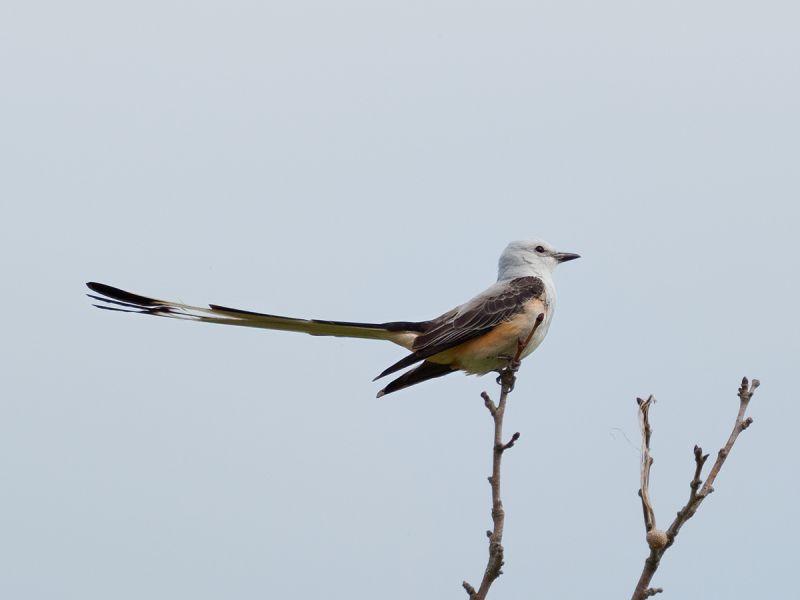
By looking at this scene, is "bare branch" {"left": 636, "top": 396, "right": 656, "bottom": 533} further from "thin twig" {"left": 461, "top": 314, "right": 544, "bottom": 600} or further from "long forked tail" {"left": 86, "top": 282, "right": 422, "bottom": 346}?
"long forked tail" {"left": 86, "top": 282, "right": 422, "bottom": 346}

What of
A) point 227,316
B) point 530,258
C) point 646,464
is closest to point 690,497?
point 646,464

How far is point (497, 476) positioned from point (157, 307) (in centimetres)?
210

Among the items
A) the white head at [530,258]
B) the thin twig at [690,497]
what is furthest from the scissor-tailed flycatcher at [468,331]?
the thin twig at [690,497]

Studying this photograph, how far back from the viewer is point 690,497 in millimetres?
2354

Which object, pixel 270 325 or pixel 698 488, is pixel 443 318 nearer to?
pixel 270 325

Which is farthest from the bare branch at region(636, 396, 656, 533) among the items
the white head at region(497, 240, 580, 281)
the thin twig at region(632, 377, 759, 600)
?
the white head at region(497, 240, 580, 281)

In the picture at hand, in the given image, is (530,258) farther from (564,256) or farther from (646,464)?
(646,464)

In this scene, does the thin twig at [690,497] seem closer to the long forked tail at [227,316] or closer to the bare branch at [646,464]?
the bare branch at [646,464]

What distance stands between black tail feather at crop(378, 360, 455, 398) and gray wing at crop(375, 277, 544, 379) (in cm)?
18

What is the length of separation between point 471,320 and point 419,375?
0.43m

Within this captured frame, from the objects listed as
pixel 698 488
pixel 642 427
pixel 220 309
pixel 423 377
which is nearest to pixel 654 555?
pixel 698 488

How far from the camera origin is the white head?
5.96 meters

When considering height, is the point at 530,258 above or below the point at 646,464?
above

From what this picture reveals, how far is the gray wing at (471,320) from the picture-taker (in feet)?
16.3
